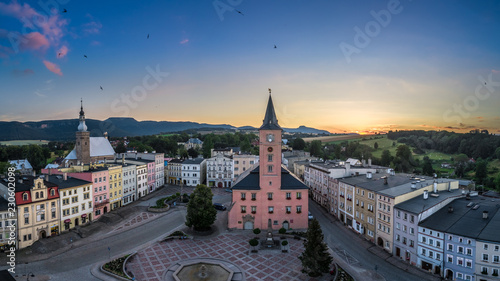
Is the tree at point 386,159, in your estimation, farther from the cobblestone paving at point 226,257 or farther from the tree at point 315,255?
the tree at point 315,255

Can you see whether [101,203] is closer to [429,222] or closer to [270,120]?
[270,120]

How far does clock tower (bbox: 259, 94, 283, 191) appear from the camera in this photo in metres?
52.4

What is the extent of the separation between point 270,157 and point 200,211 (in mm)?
16341

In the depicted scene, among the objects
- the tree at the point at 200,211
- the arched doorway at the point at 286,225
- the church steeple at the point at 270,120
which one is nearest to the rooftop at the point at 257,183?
the tree at the point at 200,211

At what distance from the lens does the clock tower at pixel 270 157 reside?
2063 inches

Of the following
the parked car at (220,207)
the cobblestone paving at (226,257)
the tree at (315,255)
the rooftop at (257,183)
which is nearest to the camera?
the tree at (315,255)

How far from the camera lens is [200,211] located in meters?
47.6

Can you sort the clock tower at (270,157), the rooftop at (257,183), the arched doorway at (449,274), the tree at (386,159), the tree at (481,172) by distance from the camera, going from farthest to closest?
the tree at (386,159) < the tree at (481,172) < the clock tower at (270,157) < the rooftop at (257,183) < the arched doorway at (449,274)

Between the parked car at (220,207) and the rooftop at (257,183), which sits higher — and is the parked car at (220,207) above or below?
below

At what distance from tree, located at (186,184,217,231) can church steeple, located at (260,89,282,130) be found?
663 inches

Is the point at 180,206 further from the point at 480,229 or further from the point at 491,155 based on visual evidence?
the point at 491,155

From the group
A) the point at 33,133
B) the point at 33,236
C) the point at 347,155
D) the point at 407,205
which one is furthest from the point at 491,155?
the point at 33,133

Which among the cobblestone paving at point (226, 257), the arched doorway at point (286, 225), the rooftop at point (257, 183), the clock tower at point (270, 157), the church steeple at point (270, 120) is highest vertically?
the church steeple at point (270, 120)

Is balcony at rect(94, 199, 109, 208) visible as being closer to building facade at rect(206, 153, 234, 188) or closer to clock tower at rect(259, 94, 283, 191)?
clock tower at rect(259, 94, 283, 191)
